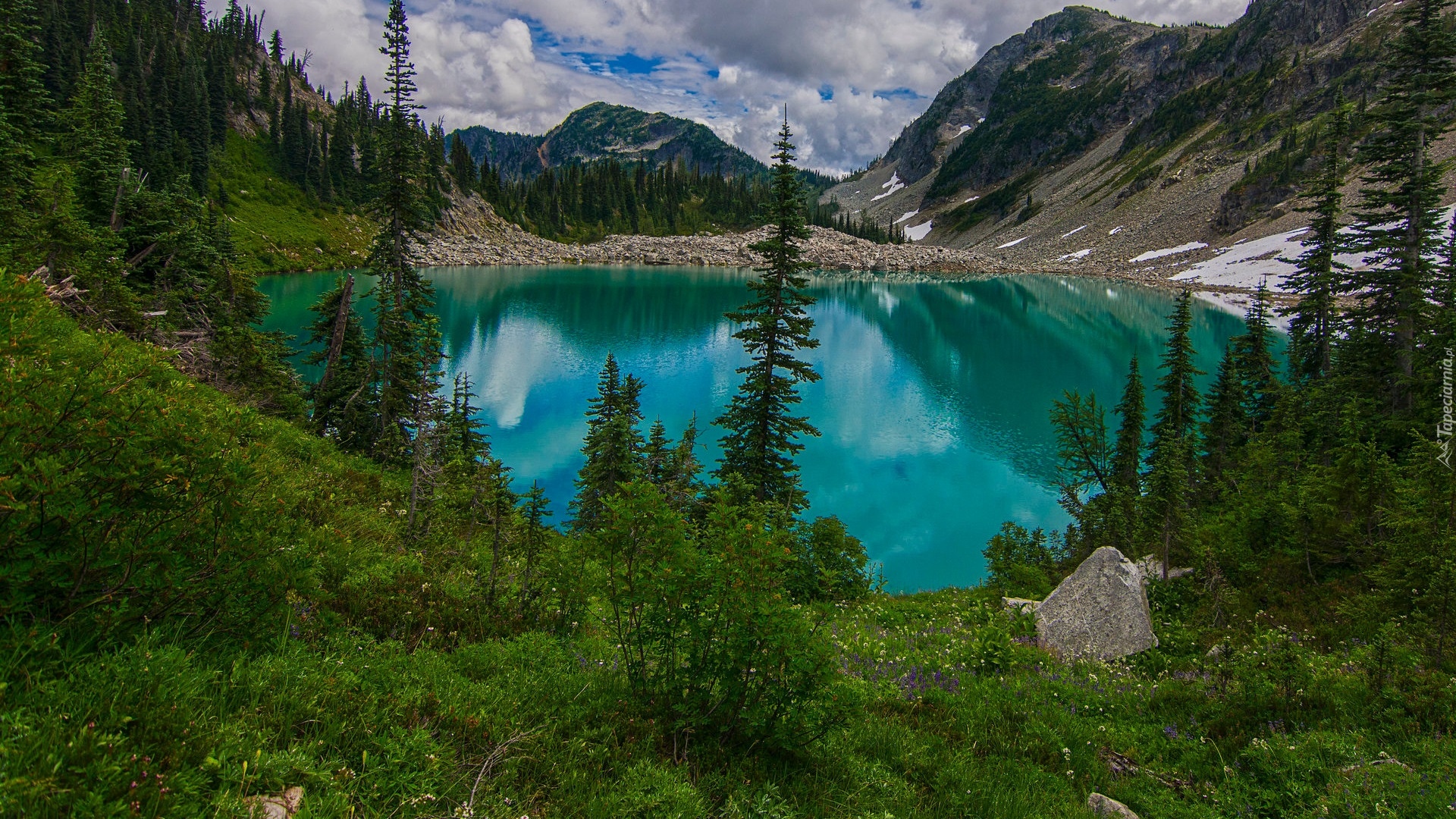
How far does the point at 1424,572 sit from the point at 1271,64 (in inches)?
8238

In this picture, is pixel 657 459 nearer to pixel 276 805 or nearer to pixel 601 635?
pixel 601 635

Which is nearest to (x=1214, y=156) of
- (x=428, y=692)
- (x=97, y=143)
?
(x=97, y=143)

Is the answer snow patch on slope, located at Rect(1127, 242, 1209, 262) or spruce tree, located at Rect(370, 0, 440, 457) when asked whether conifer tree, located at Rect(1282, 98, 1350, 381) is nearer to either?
spruce tree, located at Rect(370, 0, 440, 457)

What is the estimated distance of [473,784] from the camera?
12.4 ft

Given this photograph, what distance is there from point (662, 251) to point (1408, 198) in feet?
444

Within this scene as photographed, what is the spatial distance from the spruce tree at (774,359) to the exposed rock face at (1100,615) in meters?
9.63

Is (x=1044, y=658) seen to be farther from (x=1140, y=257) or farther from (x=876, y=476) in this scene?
(x=1140, y=257)

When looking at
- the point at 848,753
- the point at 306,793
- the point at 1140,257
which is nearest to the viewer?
the point at 306,793

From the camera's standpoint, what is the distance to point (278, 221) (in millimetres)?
88062

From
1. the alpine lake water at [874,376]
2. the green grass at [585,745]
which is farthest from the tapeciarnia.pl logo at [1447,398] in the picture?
the alpine lake water at [874,376]

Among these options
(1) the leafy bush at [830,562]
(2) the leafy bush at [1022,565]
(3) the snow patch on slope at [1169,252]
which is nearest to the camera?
(1) the leafy bush at [830,562]

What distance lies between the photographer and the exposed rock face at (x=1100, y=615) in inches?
398

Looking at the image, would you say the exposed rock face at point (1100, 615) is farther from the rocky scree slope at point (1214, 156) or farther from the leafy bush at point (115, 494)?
the rocky scree slope at point (1214, 156)

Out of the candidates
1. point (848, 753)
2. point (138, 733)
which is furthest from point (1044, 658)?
point (138, 733)
